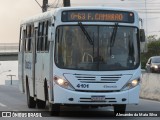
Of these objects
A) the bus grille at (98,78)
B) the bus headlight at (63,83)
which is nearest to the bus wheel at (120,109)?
the bus grille at (98,78)

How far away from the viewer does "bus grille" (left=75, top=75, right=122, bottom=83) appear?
16938 millimetres

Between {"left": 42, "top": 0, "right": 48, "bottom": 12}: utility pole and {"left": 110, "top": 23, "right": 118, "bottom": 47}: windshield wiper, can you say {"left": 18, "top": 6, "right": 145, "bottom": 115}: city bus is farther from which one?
{"left": 42, "top": 0, "right": 48, "bottom": 12}: utility pole

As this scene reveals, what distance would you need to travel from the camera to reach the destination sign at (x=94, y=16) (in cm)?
1747

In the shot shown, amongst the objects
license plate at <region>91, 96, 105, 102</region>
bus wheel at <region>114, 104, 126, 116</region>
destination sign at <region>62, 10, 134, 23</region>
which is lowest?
bus wheel at <region>114, 104, 126, 116</region>

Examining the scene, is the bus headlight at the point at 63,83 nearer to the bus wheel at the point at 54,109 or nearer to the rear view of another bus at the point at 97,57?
the rear view of another bus at the point at 97,57

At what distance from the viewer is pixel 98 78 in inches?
669

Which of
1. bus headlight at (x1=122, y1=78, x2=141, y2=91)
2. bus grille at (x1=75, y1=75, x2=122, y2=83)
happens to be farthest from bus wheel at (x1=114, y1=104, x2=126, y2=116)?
bus grille at (x1=75, y1=75, x2=122, y2=83)

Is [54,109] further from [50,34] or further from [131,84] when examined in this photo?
[131,84]

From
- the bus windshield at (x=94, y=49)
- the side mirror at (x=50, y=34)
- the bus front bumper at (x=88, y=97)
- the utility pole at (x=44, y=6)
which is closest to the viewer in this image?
the bus front bumper at (x=88, y=97)

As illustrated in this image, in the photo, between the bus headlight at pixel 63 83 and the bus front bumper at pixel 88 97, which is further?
the bus headlight at pixel 63 83

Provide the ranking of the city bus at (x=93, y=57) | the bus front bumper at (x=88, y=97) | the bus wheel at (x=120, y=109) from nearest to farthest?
the bus front bumper at (x=88, y=97) → the city bus at (x=93, y=57) → the bus wheel at (x=120, y=109)

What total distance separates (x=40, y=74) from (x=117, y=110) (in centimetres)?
284

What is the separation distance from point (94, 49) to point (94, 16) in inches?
38.7

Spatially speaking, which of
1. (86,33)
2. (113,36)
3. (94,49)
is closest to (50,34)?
(86,33)
